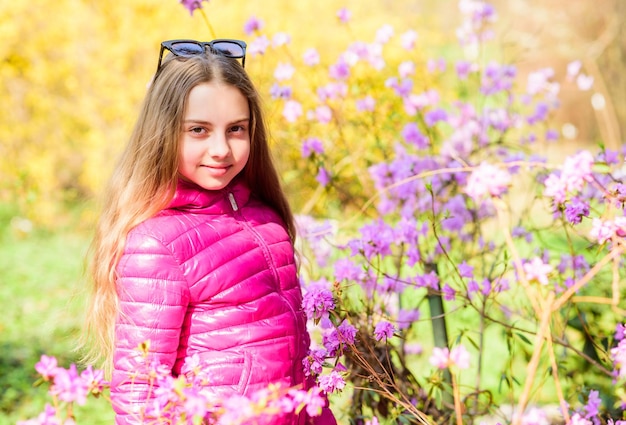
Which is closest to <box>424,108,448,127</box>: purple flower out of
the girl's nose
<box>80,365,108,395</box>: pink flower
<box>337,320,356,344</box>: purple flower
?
the girl's nose

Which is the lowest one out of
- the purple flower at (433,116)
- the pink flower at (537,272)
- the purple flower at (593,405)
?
the purple flower at (593,405)

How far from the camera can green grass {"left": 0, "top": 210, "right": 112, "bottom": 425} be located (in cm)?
346

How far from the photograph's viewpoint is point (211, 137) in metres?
1.72

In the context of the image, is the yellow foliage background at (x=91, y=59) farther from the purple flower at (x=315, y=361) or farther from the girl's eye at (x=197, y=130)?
the purple flower at (x=315, y=361)

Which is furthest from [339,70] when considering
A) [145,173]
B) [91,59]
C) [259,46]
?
[91,59]

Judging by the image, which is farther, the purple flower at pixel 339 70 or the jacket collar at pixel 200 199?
the purple flower at pixel 339 70

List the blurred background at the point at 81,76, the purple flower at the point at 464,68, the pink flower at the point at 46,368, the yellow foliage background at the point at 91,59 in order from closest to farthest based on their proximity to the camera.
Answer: the pink flower at the point at 46,368, the purple flower at the point at 464,68, the blurred background at the point at 81,76, the yellow foliage background at the point at 91,59

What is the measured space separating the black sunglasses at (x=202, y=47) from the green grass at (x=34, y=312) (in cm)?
66

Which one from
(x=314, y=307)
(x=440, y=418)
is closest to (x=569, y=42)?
(x=440, y=418)

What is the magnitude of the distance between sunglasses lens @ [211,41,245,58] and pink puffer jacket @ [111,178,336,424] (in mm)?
383

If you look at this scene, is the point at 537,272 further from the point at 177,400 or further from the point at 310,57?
the point at 310,57

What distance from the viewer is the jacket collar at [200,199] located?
1750 mm

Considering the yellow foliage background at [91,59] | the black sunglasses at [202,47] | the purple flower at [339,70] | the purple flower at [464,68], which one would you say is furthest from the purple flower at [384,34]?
the yellow foliage background at [91,59]

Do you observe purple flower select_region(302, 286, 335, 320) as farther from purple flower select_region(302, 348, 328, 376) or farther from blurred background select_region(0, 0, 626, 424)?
blurred background select_region(0, 0, 626, 424)
